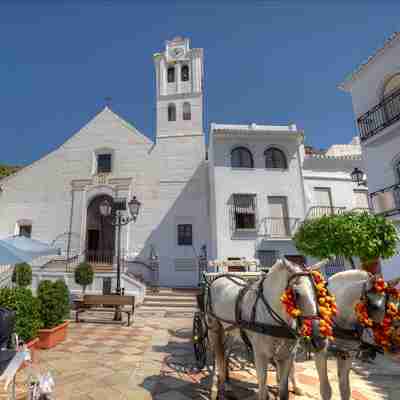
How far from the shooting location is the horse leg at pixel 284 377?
3213mm

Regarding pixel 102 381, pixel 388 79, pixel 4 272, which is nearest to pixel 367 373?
A: pixel 102 381

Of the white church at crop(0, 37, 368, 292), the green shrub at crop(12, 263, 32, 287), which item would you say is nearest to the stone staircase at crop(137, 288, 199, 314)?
the white church at crop(0, 37, 368, 292)

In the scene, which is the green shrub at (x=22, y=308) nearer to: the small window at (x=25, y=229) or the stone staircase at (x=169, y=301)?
the stone staircase at (x=169, y=301)

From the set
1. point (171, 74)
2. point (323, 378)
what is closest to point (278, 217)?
point (323, 378)

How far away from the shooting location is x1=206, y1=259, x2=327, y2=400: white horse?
8.92 feet

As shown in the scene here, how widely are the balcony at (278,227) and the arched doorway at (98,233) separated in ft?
32.6

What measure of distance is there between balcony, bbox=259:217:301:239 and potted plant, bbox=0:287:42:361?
40.3 feet

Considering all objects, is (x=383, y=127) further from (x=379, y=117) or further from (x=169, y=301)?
(x=169, y=301)

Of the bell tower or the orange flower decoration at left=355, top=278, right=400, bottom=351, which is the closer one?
the orange flower decoration at left=355, top=278, right=400, bottom=351

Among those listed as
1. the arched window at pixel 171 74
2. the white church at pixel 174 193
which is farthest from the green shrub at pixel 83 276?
the arched window at pixel 171 74

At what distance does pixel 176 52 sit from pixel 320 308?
23.8 m

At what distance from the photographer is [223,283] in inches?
178

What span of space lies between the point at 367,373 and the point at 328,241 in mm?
2890

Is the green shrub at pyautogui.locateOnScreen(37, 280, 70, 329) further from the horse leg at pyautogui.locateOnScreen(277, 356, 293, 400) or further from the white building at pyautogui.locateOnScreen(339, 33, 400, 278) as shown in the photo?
the white building at pyautogui.locateOnScreen(339, 33, 400, 278)
